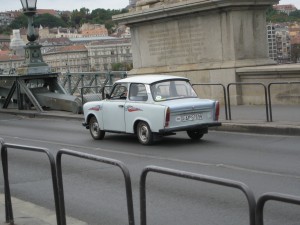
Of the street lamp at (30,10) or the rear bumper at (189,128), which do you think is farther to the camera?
the street lamp at (30,10)

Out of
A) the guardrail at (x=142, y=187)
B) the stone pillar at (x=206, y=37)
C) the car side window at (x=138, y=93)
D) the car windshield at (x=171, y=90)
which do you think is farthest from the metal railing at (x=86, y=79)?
the guardrail at (x=142, y=187)

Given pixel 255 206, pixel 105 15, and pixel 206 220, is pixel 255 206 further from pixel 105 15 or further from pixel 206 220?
pixel 105 15

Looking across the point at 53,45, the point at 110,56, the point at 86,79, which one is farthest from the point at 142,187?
the point at 53,45

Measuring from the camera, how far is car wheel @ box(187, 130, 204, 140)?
1353cm

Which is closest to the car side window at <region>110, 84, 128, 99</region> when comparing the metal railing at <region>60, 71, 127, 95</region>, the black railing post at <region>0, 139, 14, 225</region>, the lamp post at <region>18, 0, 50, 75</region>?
the black railing post at <region>0, 139, 14, 225</region>

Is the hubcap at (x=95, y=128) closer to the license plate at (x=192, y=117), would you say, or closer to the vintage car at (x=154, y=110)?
the vintage car at (x=154, y=110)

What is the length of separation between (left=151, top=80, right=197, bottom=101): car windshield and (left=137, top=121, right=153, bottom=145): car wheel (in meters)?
0.65

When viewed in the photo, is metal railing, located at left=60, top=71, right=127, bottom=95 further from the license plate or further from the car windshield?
the license plate

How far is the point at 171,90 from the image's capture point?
13422 mm

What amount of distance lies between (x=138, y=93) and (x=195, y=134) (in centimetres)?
163

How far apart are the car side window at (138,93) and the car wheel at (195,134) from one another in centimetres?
135

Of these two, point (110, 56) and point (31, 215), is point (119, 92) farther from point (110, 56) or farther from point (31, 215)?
point (110, 56)

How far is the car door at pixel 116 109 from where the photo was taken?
45.1 feet

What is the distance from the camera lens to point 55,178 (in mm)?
6109
